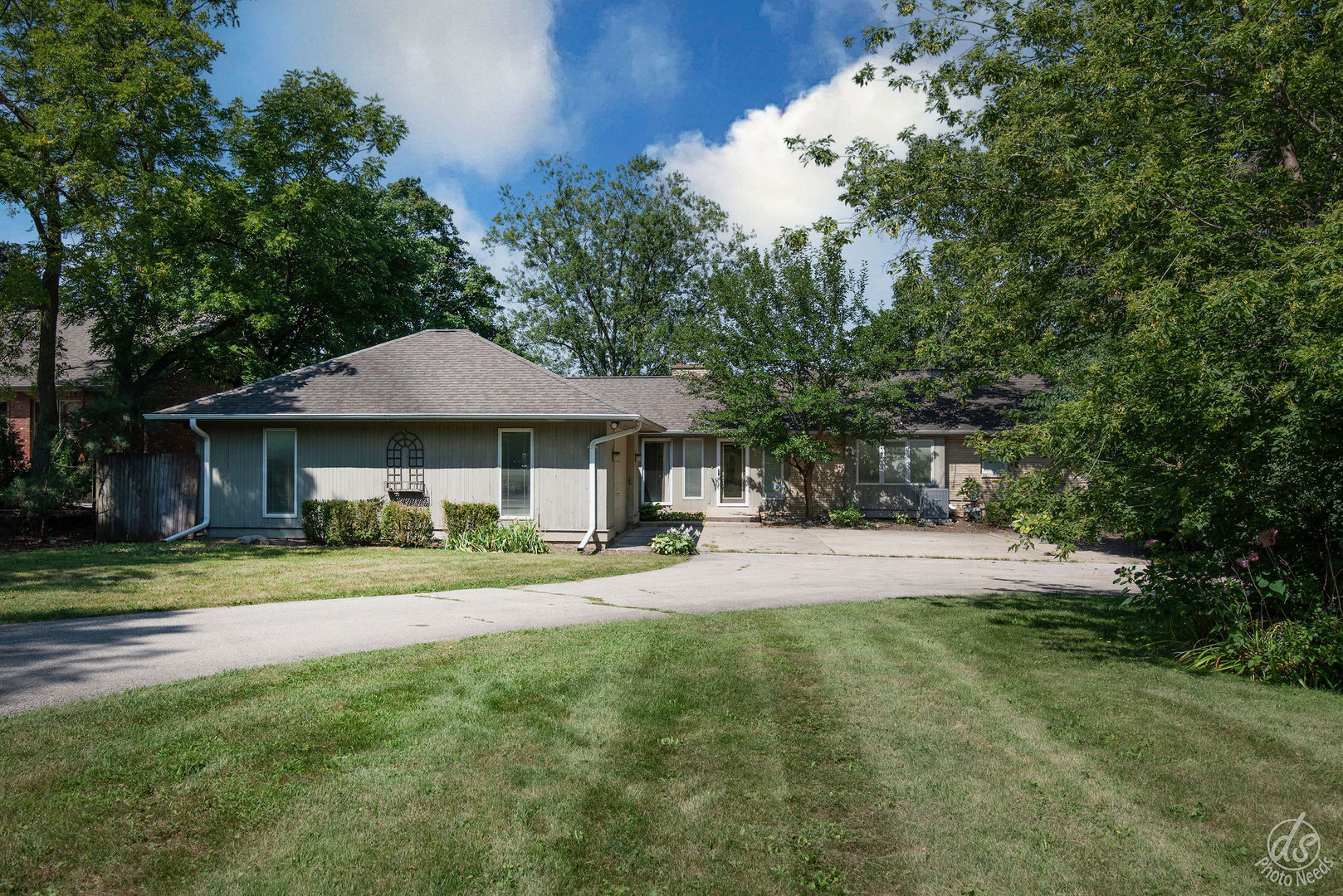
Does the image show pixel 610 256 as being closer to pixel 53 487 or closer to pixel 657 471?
pixel 657 471

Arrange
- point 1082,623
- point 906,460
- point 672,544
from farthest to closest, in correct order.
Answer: point 906,460 < point 672,544 < point 1082,623

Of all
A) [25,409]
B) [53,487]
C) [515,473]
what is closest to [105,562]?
[53,487]

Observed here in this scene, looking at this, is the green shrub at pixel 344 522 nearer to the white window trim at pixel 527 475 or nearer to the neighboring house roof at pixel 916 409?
the white window trim at pixel 527 475

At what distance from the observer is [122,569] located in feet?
36.8

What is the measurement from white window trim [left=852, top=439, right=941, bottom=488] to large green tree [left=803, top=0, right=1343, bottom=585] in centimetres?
1131

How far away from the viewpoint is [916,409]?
75.2 ft

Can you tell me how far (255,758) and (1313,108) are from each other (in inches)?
438

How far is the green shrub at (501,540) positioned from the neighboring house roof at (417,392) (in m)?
2.34

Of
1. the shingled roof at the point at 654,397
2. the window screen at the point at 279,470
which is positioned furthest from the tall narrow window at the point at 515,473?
the shingled roof at the point at 654,397

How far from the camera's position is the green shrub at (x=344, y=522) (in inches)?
607

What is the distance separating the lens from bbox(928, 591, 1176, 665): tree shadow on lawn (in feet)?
22.9

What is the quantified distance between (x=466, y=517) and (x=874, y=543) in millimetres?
9420

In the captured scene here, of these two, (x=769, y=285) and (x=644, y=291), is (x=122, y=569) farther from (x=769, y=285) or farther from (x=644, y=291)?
(x=644, y=291)

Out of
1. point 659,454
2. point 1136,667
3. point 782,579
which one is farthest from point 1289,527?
point 659,454
